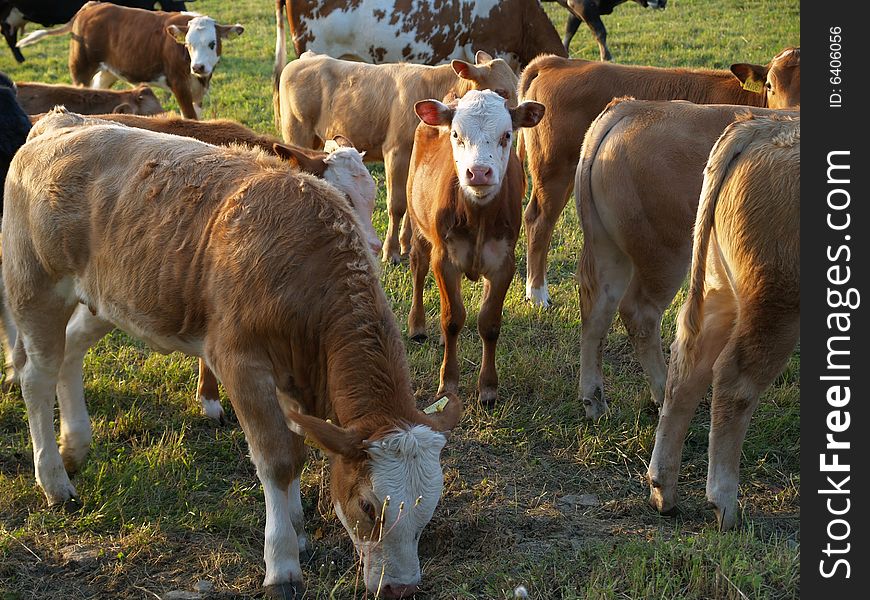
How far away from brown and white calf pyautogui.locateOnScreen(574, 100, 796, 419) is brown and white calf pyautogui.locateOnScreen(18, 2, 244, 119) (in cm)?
871

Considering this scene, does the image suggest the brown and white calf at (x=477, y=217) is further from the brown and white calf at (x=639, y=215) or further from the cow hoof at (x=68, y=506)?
the cow hoof at (x=68, y=506)

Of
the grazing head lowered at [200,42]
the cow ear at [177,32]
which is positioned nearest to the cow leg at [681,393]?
the grazing head lowered at [200,42]

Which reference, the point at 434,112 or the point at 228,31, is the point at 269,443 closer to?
the point at 434,112

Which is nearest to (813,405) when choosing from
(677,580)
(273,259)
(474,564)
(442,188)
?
(677,580)

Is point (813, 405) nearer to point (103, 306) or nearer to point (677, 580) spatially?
point (677, 580)

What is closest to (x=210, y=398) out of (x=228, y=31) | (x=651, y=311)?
(x=651, y=311)

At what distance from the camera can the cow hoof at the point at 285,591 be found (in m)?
4.18

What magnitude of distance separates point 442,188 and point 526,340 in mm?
1393

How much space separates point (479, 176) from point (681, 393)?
179 cm

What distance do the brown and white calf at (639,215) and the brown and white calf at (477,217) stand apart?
53 cm

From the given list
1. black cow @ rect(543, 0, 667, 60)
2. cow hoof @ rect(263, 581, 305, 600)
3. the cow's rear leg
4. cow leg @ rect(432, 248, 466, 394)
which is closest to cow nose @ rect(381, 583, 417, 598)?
cow hoof @ rect(263, 581, 305, 600)

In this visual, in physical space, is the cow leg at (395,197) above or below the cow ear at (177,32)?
below

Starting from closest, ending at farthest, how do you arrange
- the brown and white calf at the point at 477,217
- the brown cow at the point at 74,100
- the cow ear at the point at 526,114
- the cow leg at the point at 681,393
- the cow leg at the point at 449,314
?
the cow leg at the point at 681,393, the brown and white calf at the point at 477,217, the cow leg at the point at 449,314, the cow ear at the point at 526,114, the brown cow at the point at 74,100

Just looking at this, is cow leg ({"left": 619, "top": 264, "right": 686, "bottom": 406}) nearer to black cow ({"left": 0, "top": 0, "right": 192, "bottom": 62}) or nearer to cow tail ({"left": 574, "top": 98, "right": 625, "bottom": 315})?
cow tail ({"left": 574, "top": 98, "right": 625, "bottom": 315})
